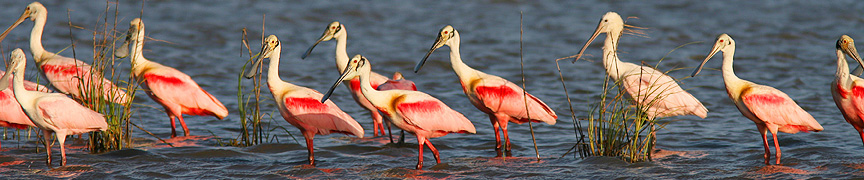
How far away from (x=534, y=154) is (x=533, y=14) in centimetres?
1034

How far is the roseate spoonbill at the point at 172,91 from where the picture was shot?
385 inches

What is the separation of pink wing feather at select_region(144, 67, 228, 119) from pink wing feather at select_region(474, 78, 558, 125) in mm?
2686

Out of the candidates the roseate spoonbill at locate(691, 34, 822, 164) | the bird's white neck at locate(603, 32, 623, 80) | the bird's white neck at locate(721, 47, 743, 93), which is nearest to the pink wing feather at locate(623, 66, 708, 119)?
the bird's white neck at locate(603, 32, 623, 80)

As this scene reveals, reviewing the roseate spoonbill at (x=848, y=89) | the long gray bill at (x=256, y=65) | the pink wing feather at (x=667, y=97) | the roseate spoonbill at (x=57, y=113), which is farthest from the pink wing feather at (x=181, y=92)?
the roseate spoonbill at (x=848, y=89)

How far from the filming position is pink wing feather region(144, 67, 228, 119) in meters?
9.78

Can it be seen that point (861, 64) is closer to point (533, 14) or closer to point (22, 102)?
point (22, 102)

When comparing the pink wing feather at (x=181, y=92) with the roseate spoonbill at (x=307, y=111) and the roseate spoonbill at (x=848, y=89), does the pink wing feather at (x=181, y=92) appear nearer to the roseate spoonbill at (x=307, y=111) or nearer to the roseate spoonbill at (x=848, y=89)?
the roseate spoonbill at (x=307, y=111)

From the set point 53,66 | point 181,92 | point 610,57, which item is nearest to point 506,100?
point 610,57

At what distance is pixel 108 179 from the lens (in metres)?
7.31

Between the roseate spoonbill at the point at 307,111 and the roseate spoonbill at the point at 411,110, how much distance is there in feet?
0.97

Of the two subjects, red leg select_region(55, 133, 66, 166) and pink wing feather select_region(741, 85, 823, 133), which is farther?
pink wing feather select_region(741, 85, 823, 133)

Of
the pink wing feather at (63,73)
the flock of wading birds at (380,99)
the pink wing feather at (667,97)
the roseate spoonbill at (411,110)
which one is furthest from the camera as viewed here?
the pink wing feather at (63,73)

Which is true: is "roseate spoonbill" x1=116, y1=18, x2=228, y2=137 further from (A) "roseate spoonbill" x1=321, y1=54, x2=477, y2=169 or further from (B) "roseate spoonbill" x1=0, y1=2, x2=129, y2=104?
(A) "roseate spoonbill" x1=321, y1=54, x2=477, y2=169

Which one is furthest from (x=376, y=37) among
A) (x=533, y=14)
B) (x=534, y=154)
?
(x=534, y=154)
